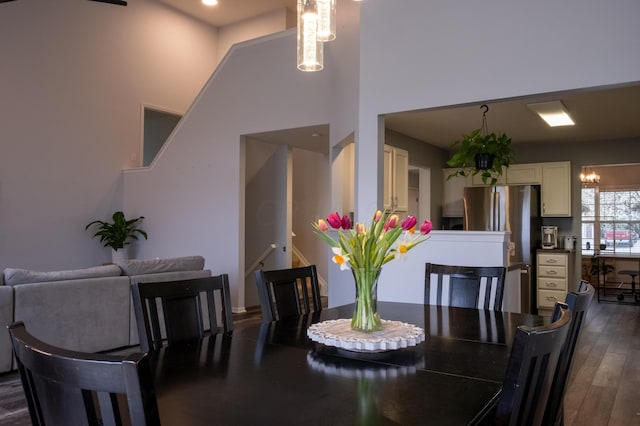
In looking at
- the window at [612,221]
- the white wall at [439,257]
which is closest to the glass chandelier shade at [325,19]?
the white wall at [439,257]

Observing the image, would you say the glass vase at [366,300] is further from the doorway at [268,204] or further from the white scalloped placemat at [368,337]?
the doorway at [268,204]

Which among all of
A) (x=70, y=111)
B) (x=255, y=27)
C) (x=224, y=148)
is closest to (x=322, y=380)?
(x=224, y=148)

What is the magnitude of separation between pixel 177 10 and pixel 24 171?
4049 millimetres

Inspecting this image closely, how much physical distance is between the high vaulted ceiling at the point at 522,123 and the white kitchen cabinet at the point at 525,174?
0.39 m

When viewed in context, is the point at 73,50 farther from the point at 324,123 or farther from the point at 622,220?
the point at 622,220

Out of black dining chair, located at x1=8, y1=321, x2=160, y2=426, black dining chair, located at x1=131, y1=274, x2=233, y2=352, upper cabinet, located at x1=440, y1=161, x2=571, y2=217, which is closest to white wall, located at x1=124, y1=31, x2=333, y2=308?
upper cabinet, located at x1=440, y1=161, x2=571, y2=217

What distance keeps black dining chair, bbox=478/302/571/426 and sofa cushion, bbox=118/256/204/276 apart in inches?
159

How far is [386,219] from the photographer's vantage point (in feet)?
5.97

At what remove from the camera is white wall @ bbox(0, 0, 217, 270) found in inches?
267

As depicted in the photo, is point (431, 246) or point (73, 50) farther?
point (73, 50)

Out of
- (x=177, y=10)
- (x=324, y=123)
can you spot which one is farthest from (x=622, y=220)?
(x=177, y=10)

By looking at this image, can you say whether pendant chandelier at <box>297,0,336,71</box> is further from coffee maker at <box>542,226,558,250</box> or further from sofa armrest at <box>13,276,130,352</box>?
coffee maker at <box>542,226,558,250</box>

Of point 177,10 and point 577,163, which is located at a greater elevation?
point 177,10

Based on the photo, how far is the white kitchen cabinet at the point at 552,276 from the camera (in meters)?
6.77
